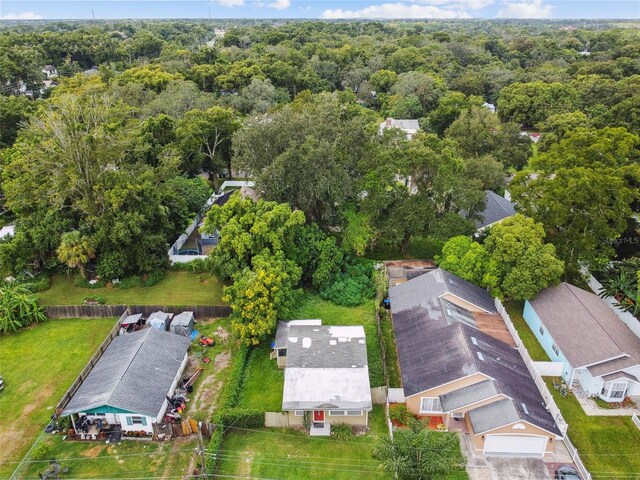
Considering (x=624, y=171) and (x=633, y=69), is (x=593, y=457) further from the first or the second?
(x=633, y=69)

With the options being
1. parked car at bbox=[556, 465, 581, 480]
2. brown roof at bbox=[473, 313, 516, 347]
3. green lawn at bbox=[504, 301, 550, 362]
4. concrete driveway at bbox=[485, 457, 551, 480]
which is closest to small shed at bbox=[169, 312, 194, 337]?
brown roof at bbox=[473, 313, 516, 347]

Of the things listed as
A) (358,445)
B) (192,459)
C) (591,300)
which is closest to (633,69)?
(591,300)

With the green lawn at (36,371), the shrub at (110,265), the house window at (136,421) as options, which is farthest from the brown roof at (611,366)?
the shrub at (110,265)

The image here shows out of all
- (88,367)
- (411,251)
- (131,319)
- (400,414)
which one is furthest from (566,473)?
(131,319)

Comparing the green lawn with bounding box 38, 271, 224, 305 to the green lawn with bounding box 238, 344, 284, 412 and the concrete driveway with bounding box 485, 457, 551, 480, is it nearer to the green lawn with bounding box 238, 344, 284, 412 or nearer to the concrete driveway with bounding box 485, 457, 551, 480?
the green lawn with bounding box 238, 344, 284, 412

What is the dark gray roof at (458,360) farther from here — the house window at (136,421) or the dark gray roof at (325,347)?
the house window at (136,421)

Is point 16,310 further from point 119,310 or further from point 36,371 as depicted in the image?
point 119,310
